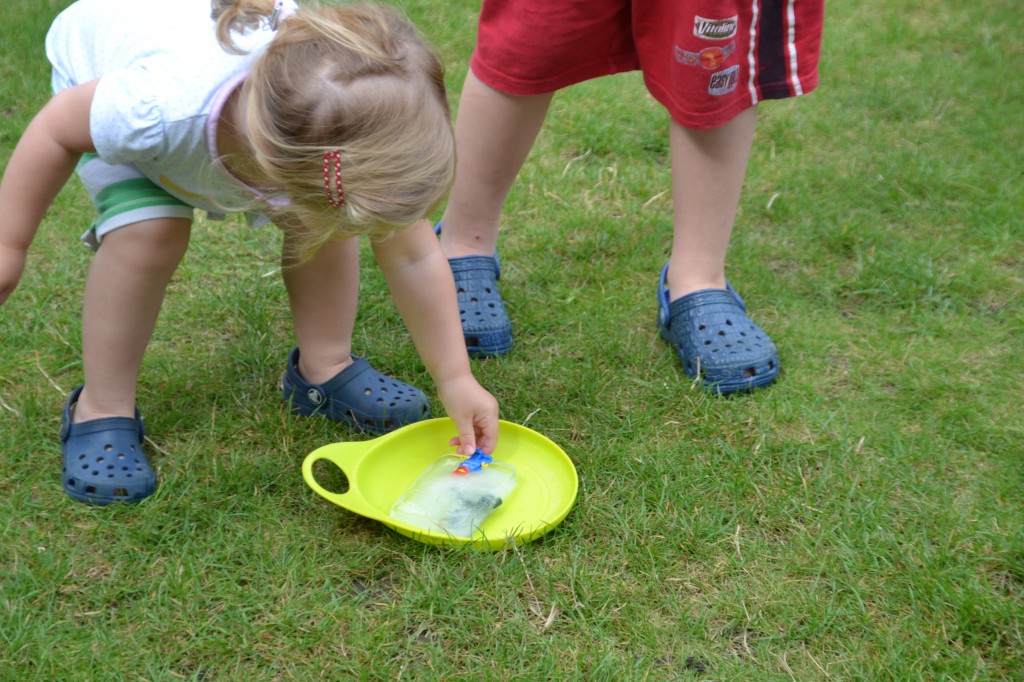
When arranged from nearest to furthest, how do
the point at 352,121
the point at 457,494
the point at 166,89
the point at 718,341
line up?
1. the point at 352,121
2. the point at 166,89
3. the point at 457,494
4. the point at 718,341

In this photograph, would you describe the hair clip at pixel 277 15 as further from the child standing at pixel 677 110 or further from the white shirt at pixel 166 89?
the child standing at pixel 677 110

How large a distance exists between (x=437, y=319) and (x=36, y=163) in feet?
1.90

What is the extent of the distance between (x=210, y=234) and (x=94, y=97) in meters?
0.96

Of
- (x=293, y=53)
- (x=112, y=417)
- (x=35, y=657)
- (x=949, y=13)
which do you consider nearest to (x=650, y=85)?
(x=293, y=53)

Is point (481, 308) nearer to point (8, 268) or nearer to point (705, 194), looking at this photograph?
point (705, 194)

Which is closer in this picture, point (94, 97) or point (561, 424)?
point (94, 97)

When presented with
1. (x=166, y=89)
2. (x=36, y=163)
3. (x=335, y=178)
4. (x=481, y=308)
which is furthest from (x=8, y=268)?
(x=481, y=308)

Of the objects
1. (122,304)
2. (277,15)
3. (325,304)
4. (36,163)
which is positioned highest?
(277,15)

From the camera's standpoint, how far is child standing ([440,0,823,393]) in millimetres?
1723

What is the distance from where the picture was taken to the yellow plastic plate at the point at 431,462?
4.78ft

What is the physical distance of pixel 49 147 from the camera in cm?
136

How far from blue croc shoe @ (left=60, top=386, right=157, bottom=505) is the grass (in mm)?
32

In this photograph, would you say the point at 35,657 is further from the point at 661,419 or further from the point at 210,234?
the point at 210,234

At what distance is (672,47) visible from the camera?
1728mm
